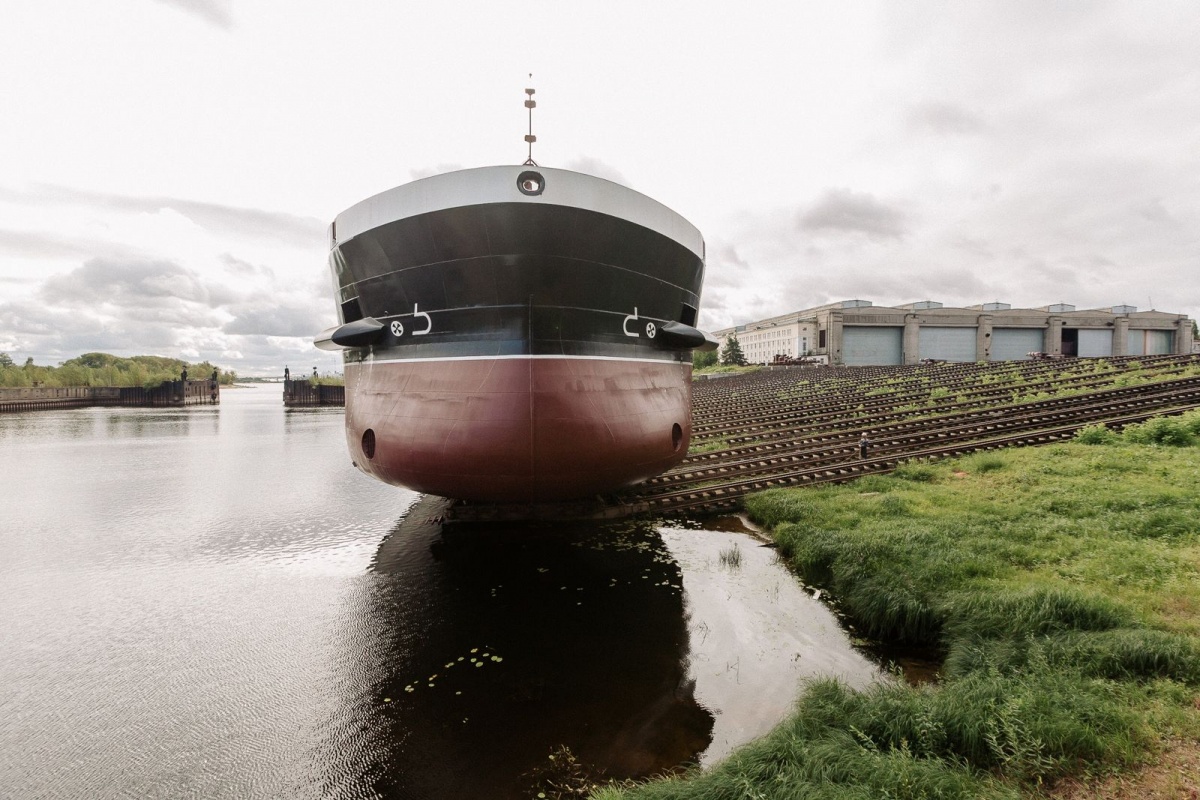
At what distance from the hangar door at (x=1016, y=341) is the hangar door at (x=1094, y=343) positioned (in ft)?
21.4

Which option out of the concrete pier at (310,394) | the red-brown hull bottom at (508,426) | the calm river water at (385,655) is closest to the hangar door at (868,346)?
the concrete pier at (310,394)

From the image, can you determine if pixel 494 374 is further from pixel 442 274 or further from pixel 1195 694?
pixel 1195 694

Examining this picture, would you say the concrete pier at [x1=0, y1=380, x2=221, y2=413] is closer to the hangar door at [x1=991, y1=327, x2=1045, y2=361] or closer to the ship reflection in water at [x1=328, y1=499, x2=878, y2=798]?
the ship reflection in water at [x1=328, y1=499, x2=878, y2=798]

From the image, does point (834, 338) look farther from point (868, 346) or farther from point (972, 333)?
point (972, 333)

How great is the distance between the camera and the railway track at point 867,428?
9.78m

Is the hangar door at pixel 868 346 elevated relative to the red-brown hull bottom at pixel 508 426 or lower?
elevated

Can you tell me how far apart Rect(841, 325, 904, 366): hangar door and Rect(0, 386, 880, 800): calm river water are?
72.4 meters

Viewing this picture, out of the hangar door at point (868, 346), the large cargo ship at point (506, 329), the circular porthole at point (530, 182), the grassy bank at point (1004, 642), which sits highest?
the hangar door at point (868, 346)

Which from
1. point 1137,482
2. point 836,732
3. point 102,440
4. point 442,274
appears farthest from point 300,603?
point 102,440

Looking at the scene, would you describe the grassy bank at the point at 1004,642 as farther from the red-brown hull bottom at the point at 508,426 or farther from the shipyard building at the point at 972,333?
the shipyard building at the point at 972,333

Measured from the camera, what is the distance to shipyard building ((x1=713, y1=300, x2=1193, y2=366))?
72.2 metres

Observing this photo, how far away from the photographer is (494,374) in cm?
611

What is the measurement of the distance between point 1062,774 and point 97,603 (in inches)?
371

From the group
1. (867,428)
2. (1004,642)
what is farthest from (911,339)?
(1004,642)
